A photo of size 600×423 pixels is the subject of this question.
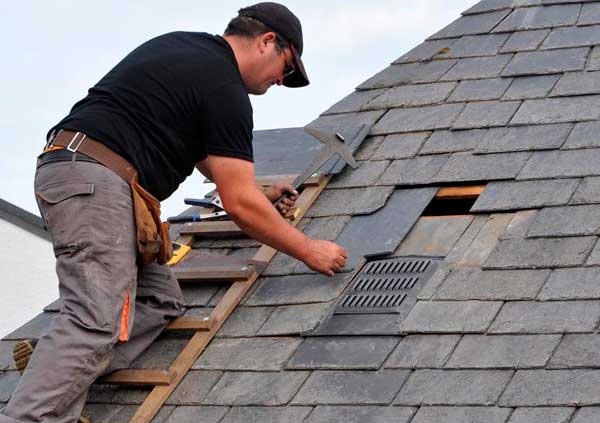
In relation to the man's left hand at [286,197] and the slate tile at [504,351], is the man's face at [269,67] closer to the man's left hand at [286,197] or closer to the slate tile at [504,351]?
the man's left hand at [286,197]

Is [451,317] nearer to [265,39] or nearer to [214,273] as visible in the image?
[214,273]

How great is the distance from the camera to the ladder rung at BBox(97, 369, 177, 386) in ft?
15.5

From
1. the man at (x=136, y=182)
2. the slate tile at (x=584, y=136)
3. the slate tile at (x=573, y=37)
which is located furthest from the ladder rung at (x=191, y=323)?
the slate tile at (x=573, y=37)

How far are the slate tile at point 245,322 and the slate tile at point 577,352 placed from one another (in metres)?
1.27

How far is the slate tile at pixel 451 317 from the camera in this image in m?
4.39

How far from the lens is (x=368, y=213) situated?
539 cm

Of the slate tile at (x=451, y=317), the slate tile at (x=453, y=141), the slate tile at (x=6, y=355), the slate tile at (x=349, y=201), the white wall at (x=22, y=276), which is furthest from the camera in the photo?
the white wall at (x=22, y=276)

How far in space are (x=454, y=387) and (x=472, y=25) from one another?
3014 millimetres

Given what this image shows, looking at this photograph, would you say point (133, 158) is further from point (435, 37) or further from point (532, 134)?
point (435, 37)

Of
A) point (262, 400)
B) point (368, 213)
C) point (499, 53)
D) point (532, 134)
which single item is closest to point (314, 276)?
point (368, 213)

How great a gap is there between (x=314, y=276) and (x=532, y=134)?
3.76 ft

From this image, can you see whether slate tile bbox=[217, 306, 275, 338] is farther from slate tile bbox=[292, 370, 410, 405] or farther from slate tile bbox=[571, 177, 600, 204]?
slate tile bbox=[571, 177, 600, 204]

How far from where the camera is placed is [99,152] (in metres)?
4.82

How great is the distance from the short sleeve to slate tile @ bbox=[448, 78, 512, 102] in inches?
57.0
